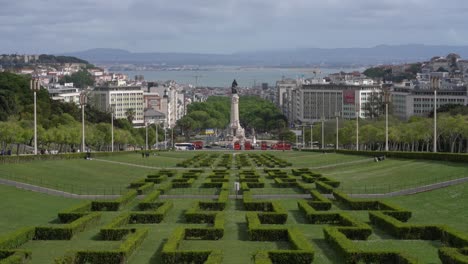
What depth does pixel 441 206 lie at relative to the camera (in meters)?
35.5

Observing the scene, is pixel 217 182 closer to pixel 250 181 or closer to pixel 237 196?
pixel 250 181

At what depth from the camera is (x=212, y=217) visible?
3238 cm

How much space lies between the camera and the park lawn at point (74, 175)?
144 feet

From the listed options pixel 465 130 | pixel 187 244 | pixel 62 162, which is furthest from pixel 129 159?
pixel 187 244

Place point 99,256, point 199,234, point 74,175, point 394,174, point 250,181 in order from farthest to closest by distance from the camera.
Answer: point 74,175 → point 394,174 → point 250,181 → point 199,234 → point 99,256

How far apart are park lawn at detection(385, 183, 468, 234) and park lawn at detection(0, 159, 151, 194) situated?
52.8 feet

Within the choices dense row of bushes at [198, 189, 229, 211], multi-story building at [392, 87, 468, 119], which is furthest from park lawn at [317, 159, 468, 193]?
multi-story building at [392, 87, 468, 119]

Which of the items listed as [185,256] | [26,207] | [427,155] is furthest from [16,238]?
[427,155]

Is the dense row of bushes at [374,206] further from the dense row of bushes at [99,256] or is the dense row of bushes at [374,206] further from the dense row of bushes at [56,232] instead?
the dense row of bushes at [99,256]

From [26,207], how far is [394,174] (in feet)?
80.0

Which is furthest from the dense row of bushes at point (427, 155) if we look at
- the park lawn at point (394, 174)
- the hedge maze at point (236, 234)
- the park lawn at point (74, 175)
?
the park lawn at point (74, 175)

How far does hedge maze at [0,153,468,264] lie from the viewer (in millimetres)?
23406

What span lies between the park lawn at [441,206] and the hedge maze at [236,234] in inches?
58.3

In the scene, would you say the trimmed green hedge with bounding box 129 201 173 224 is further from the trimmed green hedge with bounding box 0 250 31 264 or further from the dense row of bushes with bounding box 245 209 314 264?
the trimmed green hedge with bounding box 0 250 31 264
